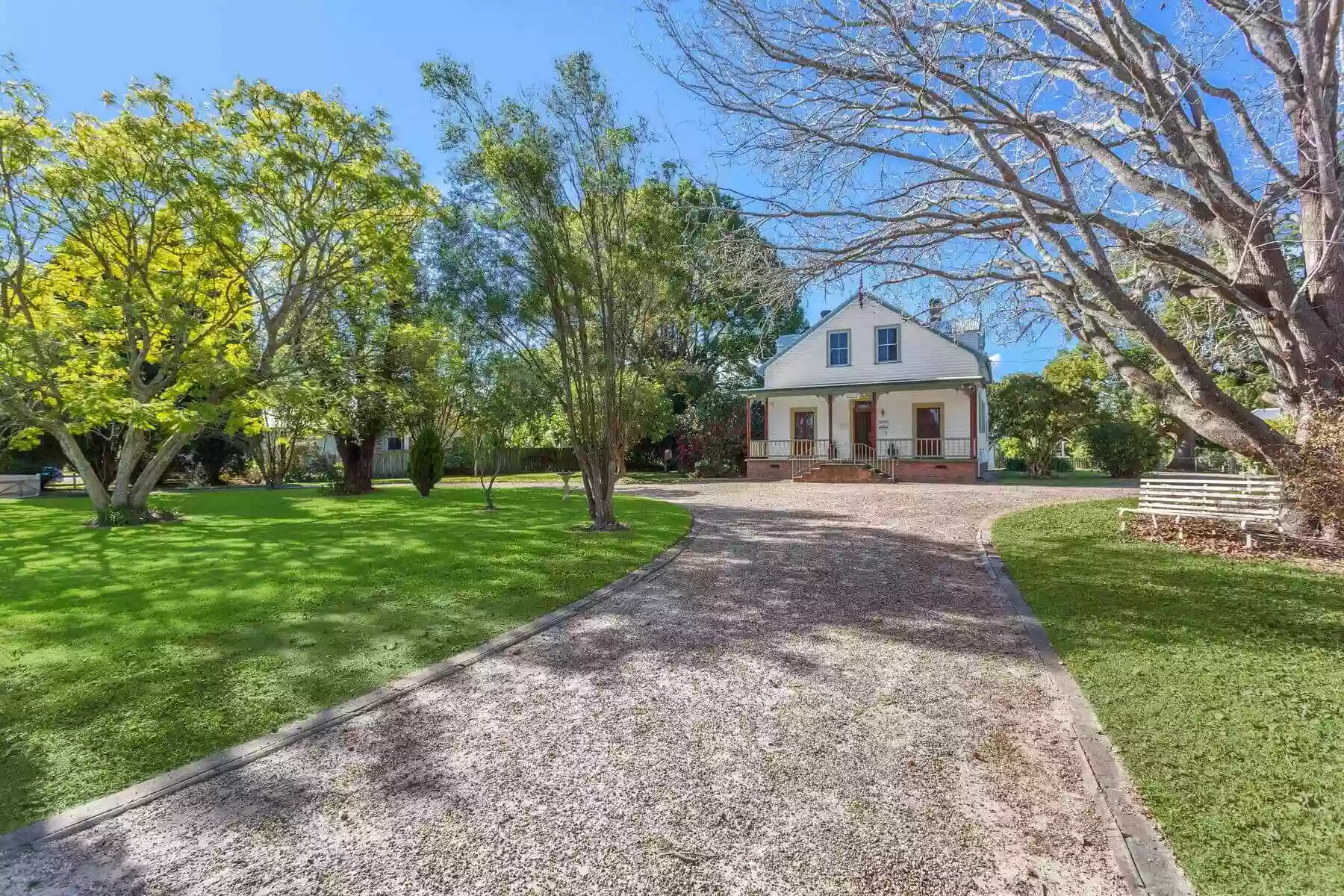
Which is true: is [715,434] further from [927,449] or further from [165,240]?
[165,240]

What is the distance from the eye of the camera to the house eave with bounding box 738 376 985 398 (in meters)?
21.6

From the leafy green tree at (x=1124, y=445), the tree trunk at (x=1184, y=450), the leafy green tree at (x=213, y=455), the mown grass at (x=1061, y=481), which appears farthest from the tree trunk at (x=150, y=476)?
the tree trunk at (x=1184, y=450)

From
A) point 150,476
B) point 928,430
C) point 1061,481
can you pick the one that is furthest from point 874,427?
point 150,476

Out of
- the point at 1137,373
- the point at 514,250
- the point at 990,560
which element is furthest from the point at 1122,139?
the point at 514,250

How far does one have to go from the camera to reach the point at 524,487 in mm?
21641

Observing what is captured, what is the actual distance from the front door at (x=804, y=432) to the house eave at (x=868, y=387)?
1226 mm

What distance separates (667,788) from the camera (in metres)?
2.80

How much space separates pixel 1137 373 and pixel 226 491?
24.8 metres

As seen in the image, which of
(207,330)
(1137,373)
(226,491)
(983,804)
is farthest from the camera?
(226,491)

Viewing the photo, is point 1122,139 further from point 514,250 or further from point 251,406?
point 251,406

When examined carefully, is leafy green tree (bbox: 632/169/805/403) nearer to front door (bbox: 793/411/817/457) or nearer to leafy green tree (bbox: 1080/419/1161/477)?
front door (bbox: 793/411/817/457)

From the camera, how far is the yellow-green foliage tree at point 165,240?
36.1 feet

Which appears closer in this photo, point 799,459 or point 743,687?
point 743,687

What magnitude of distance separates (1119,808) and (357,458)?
2030cm
